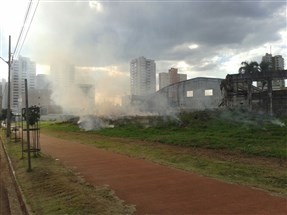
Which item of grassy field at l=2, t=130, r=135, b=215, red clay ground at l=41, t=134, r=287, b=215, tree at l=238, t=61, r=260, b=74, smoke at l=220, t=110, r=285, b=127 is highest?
tree at l=238, t=61, r=260, b=74

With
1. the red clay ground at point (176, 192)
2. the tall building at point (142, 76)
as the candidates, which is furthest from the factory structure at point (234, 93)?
the red clay ground at point (176, 192)

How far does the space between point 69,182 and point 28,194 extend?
1.36 m

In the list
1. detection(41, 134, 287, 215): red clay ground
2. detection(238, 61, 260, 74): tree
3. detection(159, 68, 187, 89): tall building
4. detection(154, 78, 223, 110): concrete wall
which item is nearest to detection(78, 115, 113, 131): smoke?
detection(154, 78, 223, 110): concrete wall

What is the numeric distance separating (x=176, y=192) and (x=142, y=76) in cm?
4000

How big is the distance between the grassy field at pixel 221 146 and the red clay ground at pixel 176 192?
0.95m

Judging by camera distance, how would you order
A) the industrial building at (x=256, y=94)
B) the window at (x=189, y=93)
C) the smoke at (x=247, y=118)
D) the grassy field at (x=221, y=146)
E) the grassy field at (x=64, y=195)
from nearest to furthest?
1. the grassy field at (x=64, y=195)
2. the grassy field at (x=221, y=146)
3. the smoke at (x=247, y=118)
4. the industrial building at (x=256, y=94)
5. the window at (x=189, y=93)

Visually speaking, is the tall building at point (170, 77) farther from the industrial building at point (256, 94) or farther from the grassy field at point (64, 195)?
the grassy field at point (64, 195)

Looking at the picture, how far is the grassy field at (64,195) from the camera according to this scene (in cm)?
837

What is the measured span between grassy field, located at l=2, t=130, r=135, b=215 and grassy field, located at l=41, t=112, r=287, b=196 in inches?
164

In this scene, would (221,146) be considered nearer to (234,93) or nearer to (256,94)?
(256,94)

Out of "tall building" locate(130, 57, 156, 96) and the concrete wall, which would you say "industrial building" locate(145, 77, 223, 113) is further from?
"tall building" locate(130, 57, 156, 96)

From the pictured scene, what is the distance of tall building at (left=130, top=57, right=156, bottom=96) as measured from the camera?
47.3m

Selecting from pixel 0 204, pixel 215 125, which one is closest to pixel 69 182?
pixel 0 204

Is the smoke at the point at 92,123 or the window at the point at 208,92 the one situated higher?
the window at the point at 208,92
